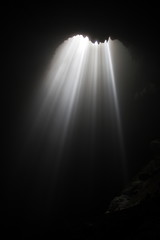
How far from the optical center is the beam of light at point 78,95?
2669 centimetres

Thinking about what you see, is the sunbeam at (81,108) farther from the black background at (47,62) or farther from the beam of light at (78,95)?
the black background at (47,62)

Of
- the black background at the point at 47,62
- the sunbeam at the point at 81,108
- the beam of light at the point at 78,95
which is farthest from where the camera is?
the beam of light at the point at 78,95

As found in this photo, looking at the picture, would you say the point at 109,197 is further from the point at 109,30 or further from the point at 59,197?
the point at 109,30

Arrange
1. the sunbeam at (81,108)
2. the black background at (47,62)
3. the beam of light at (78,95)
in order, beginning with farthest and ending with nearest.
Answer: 1. the beam of light at (78,95)
2. the sunbeam at (81,108)
3. the black background at (47,62)

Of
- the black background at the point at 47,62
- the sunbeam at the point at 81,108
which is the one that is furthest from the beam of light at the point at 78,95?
the black background at the point at 47,62

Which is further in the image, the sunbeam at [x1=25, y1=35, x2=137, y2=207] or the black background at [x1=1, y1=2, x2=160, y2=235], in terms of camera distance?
the sunbeam at [x1=25, y1=35, x2=137, y2=207]

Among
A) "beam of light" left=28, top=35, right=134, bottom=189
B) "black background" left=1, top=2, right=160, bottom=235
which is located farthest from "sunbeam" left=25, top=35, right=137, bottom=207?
"black background" left=1, top=2, right=160, bottom=235

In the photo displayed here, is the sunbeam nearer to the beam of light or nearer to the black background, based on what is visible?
the beam of light

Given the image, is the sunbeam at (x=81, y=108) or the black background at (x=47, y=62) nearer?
the black background at (x=47, y=62)

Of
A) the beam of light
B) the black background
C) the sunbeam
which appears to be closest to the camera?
the black background

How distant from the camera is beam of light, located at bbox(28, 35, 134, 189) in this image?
2669 centimetres

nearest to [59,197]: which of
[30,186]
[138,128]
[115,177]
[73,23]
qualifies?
[30,186]

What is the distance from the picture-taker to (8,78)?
23688mm

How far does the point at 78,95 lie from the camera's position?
28.2 m
